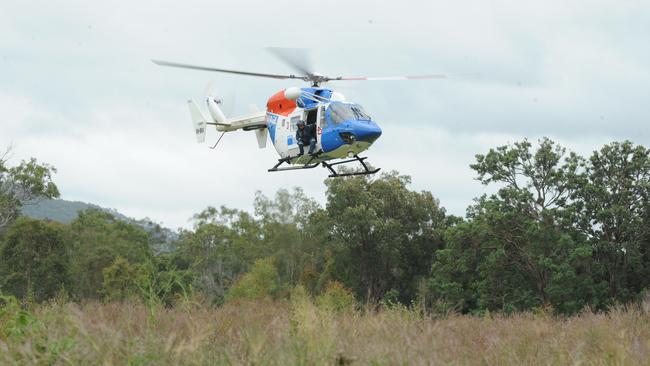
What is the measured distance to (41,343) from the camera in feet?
27.8

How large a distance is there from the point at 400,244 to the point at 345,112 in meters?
42.0

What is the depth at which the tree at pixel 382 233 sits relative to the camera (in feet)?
208

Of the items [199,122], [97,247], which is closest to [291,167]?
[199,122]

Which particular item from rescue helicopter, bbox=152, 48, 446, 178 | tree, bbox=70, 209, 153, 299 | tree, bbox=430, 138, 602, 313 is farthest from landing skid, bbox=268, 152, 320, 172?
tree, bbox=70, 209, 153, 299

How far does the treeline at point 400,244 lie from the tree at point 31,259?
0.31 feet

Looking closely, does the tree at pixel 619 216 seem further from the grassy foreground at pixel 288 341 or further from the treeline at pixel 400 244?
the grassy foreground at pixel 288 341

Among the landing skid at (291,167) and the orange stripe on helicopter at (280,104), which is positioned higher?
the orange stripe on helicopter at (280,104)

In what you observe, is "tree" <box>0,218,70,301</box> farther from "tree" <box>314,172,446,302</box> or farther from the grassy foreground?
the grassy foreground

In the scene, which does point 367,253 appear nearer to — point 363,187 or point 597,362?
point 363,187

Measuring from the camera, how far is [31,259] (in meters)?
60.9

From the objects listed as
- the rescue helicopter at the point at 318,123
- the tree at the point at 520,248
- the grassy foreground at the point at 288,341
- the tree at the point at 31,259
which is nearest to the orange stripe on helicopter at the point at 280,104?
the rescue helicopter at the point at 318,123

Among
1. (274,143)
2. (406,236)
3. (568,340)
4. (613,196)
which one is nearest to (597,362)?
(568,340)

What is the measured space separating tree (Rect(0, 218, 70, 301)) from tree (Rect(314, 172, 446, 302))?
18262 millimetres

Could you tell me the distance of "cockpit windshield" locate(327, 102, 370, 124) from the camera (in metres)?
22.1
